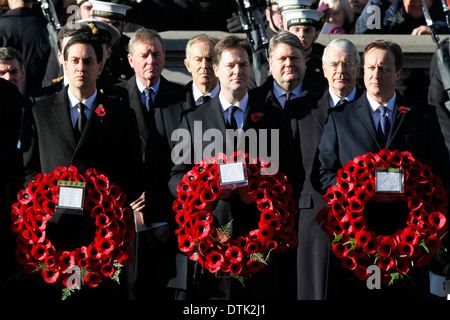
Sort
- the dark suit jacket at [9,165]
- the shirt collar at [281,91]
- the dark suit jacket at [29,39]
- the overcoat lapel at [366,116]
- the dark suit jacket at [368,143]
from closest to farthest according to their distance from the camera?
the dark suit jacket at [9,165]
the dark suit jacket at [368,143]
the overcoat lapel at [366,116]
the shirt collar at [281,91]
the dark suit jacket at [29,39]

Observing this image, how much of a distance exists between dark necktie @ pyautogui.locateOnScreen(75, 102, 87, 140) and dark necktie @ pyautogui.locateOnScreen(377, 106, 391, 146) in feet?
7.23

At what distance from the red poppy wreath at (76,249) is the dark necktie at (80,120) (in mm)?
370

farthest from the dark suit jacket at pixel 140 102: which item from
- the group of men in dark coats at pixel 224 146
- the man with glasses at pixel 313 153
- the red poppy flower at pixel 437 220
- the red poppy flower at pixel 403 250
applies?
the red poppy flower at pixel 437 220

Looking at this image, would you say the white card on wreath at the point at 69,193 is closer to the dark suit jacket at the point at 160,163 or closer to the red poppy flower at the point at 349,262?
the dark suit jacket at the point at 160,163

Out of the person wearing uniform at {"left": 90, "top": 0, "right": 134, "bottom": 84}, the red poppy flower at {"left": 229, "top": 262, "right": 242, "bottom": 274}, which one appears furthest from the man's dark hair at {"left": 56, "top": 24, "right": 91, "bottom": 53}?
the red poppy flower at {"left": 229, "top": 262, "right": 242, "bottom": 274}

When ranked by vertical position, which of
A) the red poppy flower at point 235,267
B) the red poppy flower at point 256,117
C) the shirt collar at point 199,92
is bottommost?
the red poppy flower at point 235,267

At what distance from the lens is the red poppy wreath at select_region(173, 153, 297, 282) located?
22.6 ft

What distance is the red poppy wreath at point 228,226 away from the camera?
689 centimetres

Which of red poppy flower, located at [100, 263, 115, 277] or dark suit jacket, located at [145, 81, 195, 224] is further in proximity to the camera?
dark suit jacket, located at [145, 81, 195, 224]

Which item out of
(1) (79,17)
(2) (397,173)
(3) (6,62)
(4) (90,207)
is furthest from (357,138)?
(1) (79,17)

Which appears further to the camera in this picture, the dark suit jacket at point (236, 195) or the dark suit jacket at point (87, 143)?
the dark suit jacket at point (87, 143)

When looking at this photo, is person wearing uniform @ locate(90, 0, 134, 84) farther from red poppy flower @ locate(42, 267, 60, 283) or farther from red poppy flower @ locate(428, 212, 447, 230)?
red poppy flower @ locate(428, 212, 447, 230)

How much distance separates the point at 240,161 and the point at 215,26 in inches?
183

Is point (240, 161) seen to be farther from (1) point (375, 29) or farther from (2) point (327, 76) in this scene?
(1) point (375, 29)
